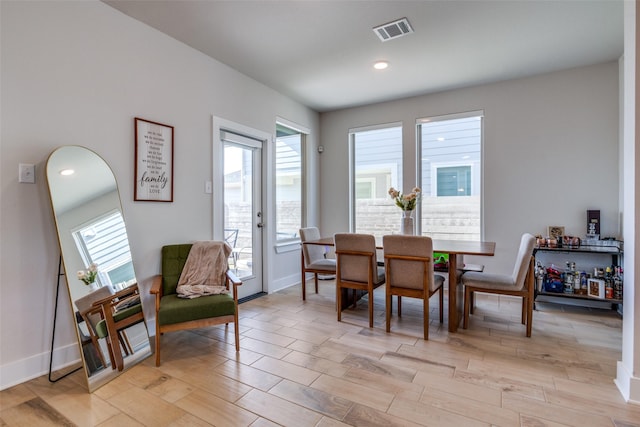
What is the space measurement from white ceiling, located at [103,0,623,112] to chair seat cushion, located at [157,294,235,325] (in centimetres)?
231

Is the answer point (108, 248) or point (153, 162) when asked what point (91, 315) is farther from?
point (153, 162)

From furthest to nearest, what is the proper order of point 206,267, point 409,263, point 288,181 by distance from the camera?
point 288,181, point 206,267, point 409,263

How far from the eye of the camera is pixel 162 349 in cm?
257

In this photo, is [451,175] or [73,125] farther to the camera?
[451,175]

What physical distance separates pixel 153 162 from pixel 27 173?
2.89 feet

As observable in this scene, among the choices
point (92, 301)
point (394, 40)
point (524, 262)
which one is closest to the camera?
point (92, 301)

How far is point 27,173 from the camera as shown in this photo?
2.11 metres

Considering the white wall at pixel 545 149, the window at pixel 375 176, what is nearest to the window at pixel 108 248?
the window at pixel 375 176

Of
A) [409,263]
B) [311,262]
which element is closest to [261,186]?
[311,262]

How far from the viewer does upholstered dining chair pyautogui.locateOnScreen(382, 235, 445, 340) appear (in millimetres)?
2689

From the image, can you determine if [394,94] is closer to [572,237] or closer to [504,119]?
[504,119]

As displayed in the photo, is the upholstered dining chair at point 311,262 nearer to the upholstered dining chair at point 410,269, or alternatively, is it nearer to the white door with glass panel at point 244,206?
the white door with glass panel at point 244,206

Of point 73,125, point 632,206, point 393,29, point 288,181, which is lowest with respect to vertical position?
point 632,206

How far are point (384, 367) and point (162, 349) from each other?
176cm
